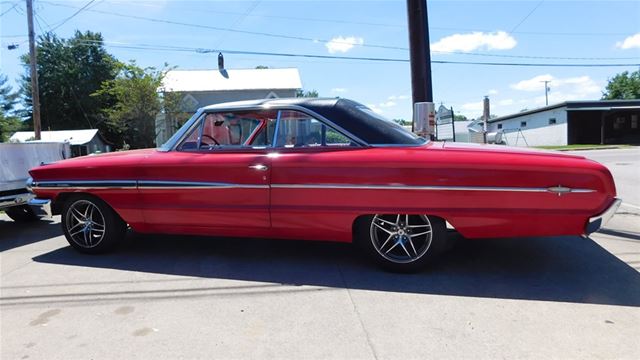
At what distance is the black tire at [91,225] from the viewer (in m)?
5.18

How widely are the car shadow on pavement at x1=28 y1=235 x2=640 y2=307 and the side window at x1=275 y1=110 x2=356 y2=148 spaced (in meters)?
1.19

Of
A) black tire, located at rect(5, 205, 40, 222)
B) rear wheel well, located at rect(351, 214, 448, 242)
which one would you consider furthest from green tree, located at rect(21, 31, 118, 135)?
rear wheel well, located at rect(351, 214, 448, 242)

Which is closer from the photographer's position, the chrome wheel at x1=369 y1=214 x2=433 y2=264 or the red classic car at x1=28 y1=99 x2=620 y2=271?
the red classic car at x1=28 y1=99 x2=620 y2=271

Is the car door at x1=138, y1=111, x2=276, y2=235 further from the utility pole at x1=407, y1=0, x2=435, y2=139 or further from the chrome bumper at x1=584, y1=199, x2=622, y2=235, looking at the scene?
the utility pole at x1=407, y1=0, x2=435, y2=139

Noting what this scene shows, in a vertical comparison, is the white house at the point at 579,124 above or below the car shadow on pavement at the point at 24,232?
above

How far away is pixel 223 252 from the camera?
5227 mm

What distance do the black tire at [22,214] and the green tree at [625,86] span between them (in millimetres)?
65424

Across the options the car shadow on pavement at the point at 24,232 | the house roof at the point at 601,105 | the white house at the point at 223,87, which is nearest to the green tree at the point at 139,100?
the white house at the point at 223,87

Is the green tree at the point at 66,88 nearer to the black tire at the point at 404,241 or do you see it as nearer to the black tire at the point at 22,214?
the black tire at the point at 22,214

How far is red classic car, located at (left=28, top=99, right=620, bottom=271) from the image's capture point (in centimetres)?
397

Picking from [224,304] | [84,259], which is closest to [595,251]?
[224,304]

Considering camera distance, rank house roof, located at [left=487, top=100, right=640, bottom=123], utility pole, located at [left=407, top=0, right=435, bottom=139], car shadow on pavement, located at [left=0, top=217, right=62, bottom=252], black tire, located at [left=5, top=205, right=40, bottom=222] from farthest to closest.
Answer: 1. house roof, located at [left=487, top=100, right=640, bottom=123]
2. utility pole, located at [left=407, top=0, right=435, bottom=139]
3. black tire, located at [left=5, top=205, right=40, bottom=222]
4. car shadow on pavement, located at [left=0, top=217, right=62, bottom=252]

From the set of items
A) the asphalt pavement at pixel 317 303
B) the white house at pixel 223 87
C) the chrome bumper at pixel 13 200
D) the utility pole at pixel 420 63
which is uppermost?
the white house at pixel 223 87

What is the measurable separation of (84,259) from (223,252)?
1.49m
